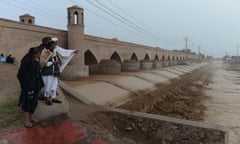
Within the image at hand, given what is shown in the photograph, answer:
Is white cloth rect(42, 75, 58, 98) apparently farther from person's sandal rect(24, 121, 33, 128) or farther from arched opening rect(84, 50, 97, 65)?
arched opening rect(84, 50, 97, 65)

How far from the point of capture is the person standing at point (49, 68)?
211 inches

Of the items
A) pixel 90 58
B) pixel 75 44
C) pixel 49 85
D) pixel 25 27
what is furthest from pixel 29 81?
A: pixel 90 58

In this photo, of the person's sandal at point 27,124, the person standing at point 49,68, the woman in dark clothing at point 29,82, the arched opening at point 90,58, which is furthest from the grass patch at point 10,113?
the arched opening at point 90,58

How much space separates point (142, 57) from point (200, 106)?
83.8 ft

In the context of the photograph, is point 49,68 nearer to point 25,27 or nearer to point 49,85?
point 49,85

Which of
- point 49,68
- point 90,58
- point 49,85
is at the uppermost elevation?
point 90,58

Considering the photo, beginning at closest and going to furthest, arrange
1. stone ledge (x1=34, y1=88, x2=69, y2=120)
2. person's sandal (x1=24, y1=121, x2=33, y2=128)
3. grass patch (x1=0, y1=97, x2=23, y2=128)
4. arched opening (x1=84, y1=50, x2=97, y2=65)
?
person's sandal (x1=24, y1=121, x2=33, y2=128) < grass patch (x1=0, y1=97, x2=23, y2=128) < stone ledge (x1=34, y1=88, x2=69, y2=120) < arched opening (x1=84, y1=50, x2=97, y2=65)

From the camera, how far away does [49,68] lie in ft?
17.9

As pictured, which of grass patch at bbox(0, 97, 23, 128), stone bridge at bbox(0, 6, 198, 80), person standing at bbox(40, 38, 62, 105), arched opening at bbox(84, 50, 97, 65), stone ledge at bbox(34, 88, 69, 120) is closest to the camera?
grass patch at bbox(0, 97, 23, 128)

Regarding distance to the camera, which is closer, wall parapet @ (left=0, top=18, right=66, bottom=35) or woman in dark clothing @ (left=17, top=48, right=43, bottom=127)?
woman in dark clothing @ (left=17, top=48, right=43, bottom=127)

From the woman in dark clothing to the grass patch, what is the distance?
0.37 metres

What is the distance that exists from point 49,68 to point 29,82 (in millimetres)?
680

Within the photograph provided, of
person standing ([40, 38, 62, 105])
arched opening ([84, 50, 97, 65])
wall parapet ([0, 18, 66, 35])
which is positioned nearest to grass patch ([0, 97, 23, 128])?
person standing ([40, 38, 62, 105])

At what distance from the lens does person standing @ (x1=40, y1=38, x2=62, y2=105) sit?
211 inches
